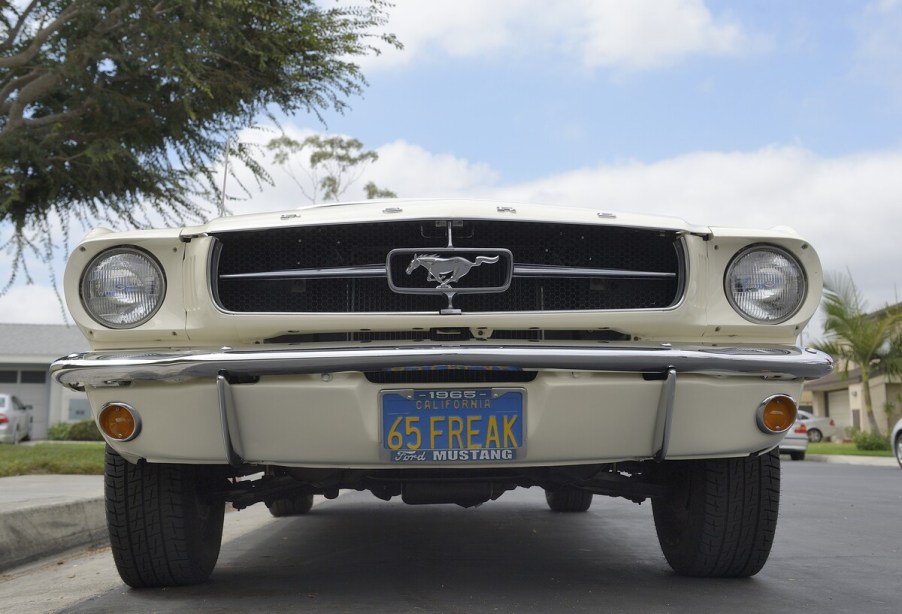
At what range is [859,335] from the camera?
2280 cm

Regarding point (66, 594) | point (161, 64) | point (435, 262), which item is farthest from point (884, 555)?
point (161, 64)

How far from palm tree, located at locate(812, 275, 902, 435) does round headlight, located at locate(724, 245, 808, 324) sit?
2057 cm

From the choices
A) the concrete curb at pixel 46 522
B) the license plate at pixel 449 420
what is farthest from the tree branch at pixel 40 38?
the license plate at pixel 449 420

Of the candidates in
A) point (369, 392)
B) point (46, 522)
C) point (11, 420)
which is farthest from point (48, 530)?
point (11, 420)

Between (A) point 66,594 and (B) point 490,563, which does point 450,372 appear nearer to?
(B) point 490,563

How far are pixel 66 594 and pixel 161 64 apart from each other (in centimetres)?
693

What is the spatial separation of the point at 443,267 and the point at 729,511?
4.45ft

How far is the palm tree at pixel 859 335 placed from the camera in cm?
2278

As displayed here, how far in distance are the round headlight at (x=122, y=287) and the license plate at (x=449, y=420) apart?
0.86 meters

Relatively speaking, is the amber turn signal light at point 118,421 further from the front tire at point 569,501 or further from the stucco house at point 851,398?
the stucco house at point 851,398

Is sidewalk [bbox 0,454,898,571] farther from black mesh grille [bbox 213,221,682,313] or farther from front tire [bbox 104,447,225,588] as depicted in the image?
black mesh grille [bbox 213,221,682,313]

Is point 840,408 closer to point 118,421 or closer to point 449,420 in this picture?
point 449,420

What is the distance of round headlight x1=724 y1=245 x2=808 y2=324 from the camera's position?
334 centimetres

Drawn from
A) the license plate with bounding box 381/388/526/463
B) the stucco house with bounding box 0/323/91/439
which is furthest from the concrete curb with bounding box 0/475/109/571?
the stucco house with bounding box 0/323/91/439
